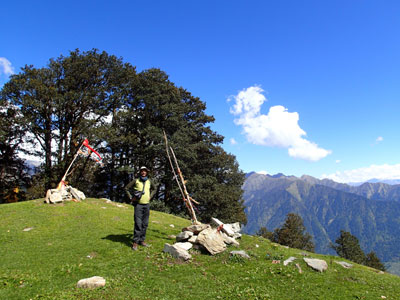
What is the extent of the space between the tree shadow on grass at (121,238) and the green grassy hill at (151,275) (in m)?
0.05

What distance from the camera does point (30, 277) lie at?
864 centimetres

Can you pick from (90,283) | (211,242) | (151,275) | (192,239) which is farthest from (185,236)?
(90,283)

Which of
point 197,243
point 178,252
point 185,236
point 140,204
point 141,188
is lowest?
point 178,252

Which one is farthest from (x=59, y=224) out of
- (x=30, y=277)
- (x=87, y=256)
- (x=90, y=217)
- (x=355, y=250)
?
(x=355, y=250)

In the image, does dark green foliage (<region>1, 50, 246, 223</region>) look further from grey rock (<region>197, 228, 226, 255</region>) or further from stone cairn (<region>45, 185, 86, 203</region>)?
grey rock (<region>197, 228, 226, 255</region>)

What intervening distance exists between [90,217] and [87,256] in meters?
9.01

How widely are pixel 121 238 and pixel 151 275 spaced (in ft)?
17.9

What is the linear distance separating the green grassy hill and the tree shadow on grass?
5 cm

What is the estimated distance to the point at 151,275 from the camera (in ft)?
30.7

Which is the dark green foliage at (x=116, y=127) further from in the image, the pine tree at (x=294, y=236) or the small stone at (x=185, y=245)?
the pine tree at (x=294, y=236)

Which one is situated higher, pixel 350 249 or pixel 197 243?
pixel 197 243

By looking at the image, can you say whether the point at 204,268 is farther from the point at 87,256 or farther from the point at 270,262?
the point at 87,256

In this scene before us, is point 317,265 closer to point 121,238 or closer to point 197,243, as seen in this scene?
point 197,243

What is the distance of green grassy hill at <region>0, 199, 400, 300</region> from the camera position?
26.0 ft
